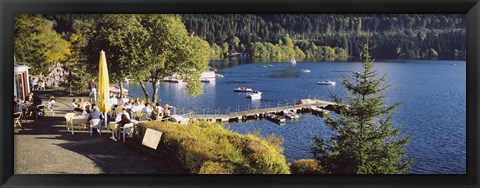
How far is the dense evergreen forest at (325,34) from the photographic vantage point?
33.9 feet

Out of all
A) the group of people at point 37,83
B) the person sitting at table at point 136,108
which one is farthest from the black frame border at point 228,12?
the person sitting at table at point 136,108

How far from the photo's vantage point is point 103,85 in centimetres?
1073

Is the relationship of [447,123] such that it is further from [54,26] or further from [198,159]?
[54,26]

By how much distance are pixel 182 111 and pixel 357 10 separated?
360cm

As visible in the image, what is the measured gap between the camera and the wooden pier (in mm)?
10727

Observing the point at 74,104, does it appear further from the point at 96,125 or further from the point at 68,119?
the point at 96,125

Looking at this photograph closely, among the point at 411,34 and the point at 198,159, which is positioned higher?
the point at 411,34

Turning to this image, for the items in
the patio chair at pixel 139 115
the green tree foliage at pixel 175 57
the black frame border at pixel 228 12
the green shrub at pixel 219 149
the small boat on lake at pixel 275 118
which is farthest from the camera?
the patio chair at pixel 139 115

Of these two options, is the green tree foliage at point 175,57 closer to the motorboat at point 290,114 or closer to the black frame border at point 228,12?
the black frame border at point 228,12

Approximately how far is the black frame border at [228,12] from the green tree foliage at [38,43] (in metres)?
0.24

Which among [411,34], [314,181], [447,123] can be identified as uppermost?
[411,34]

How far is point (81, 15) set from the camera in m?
10.3

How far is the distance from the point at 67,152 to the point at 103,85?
4.39ft

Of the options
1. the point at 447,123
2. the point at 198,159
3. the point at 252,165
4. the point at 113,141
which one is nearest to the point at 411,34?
the point at 447,123
